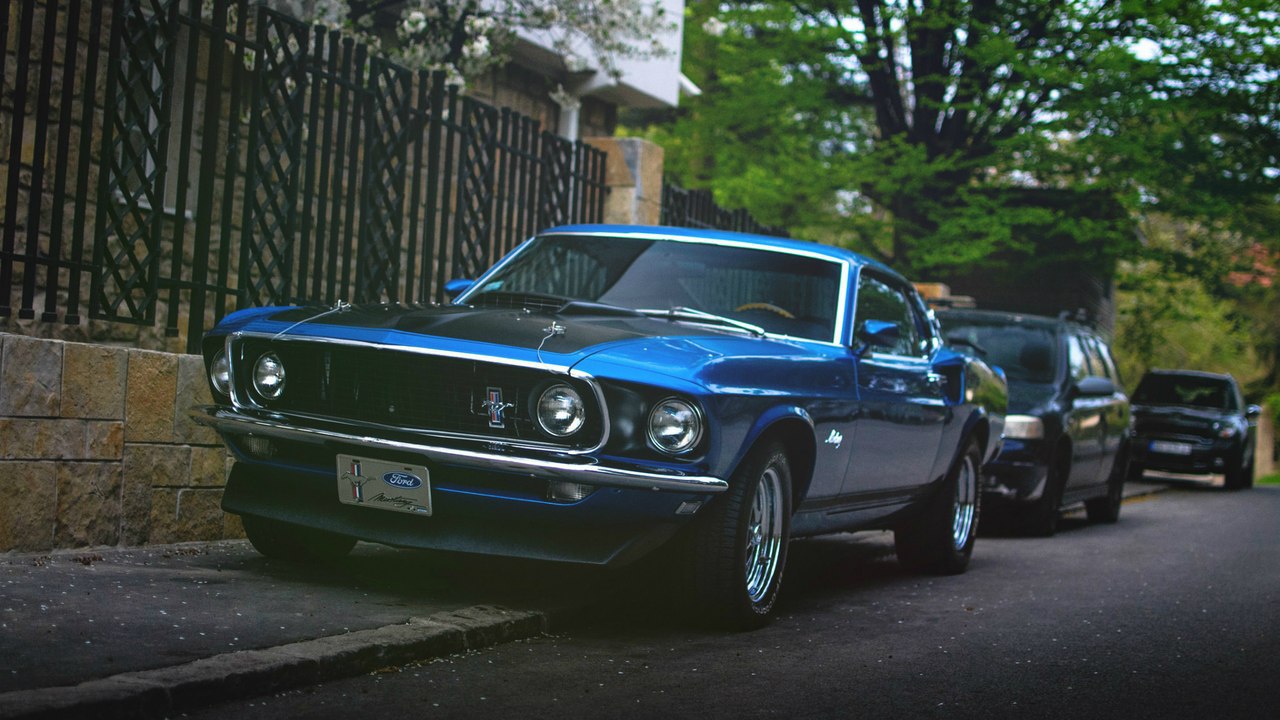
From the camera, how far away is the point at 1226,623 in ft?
23.1

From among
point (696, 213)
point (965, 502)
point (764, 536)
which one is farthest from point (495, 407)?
point (696, 213)

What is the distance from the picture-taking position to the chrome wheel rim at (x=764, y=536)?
20.4 ft

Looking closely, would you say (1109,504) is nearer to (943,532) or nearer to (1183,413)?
(943,532)

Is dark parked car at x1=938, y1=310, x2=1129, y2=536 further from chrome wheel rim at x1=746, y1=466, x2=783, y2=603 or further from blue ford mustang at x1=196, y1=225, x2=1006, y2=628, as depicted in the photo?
chrome wheel rim at x1=746, y1=466, x2=783, y2=603

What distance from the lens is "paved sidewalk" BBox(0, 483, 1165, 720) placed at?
4.14 metres

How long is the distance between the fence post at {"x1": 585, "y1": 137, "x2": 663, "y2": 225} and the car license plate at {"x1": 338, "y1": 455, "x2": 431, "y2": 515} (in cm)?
668

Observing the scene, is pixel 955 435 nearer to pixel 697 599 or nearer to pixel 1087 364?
pixel 697 599

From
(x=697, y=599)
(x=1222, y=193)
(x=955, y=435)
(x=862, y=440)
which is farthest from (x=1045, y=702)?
(x=1222, y=193)

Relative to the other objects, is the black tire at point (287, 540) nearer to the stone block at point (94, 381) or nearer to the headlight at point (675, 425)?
the stone block at point (94, 381)

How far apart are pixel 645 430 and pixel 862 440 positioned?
1.90 metres

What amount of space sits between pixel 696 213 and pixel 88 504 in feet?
27.6

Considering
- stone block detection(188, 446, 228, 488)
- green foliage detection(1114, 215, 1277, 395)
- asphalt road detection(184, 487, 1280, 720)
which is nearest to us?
asphalt road detection(184, 487, 1280, 720)

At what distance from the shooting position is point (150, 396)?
6859 millimetres

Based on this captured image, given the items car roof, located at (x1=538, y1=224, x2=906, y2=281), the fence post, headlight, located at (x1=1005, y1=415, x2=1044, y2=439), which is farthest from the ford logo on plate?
headlight, located at (x1=1005, y1=415, x2=1044, y2=439)
